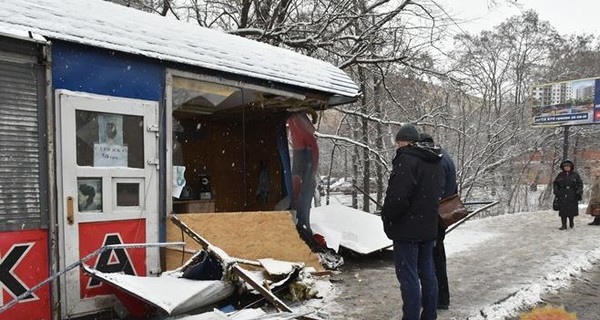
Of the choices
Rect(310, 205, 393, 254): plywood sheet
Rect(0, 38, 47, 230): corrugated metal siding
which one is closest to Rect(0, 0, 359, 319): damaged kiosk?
Rect(0, 38, 47, 230): corrugated metal siding

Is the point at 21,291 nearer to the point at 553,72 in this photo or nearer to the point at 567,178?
the point at 567,178

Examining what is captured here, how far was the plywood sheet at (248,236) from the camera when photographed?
17.6 ft

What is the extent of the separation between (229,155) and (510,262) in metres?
5.86

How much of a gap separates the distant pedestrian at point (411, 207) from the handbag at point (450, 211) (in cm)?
51

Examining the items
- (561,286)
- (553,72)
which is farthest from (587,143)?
(561,286)

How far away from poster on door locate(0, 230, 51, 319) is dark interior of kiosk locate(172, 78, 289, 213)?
3.63m

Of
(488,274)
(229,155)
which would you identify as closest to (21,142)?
(229,155)

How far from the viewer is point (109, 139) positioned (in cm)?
478

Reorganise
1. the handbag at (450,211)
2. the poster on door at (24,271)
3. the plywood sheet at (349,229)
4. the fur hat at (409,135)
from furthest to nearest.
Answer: the plywood sheet at (349,229) < the handbag at (450,211) < the fur hat at (409,135) < the poster on door at (24,271)

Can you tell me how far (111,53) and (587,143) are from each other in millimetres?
34994

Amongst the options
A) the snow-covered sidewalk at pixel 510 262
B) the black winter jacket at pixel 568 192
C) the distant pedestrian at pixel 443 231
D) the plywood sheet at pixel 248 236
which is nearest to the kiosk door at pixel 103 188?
the plywood sheet at pixel 248 236

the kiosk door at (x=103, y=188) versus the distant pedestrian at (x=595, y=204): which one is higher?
the kiosk door at (x=103, y=188)

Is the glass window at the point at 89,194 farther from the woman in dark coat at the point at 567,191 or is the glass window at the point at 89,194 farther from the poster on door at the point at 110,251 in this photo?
the woman in dark coat at the point at 567,191

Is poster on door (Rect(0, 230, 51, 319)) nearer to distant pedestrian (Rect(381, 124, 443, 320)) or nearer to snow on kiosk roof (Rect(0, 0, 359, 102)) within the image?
snow on kiosk roof (Rect(0, 0, 359, 102))
